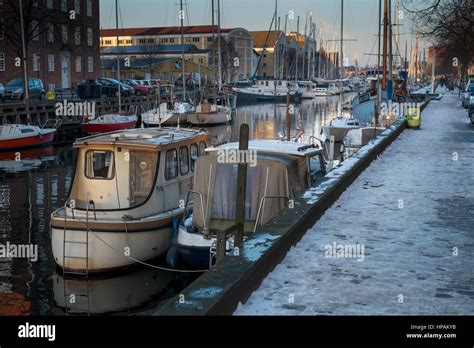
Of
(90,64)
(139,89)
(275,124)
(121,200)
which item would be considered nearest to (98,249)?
(121,200)

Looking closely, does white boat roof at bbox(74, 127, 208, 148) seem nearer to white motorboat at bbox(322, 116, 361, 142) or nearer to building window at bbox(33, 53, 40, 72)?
white motorboat at bbox(322, 116, 361, 142)

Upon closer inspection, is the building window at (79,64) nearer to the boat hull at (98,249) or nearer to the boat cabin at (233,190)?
the boat hull at (98,249)

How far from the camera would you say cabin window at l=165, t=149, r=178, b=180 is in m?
15.9

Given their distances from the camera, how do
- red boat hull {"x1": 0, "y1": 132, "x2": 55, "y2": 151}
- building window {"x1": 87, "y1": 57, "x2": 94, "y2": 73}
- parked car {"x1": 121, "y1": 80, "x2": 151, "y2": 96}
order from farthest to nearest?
building window {"x1": 87, "y1": 57, "x2": 94, "y2": 73} → parked car {"x1": 121, "y1": 80, "x2": 151, "y2": 96} → red boat hull {"x1": 0, "y1": 132, "x2": 55, "y2": 151}

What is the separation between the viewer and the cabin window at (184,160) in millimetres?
16656

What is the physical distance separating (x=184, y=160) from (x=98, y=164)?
7.62ft

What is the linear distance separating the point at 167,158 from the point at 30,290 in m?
4.39

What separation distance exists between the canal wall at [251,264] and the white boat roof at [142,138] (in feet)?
15.2

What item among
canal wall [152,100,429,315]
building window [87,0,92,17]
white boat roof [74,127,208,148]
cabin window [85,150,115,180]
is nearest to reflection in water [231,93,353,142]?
building window [87,0,92,17]

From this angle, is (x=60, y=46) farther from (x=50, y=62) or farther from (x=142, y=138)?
(x=142, y=138)

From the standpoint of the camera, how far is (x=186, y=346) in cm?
582

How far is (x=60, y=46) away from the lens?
221ft

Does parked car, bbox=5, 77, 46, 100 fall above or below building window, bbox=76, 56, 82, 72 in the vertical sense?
below

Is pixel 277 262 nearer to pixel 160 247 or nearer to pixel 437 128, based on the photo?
pixel 160 247
